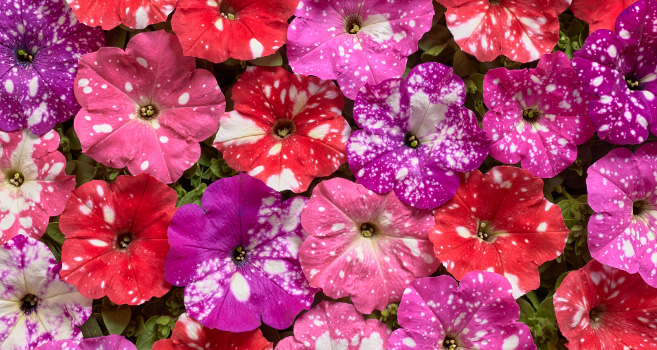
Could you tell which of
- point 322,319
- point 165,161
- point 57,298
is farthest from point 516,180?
point 57,298

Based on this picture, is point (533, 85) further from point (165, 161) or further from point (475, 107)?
point (165, 161)

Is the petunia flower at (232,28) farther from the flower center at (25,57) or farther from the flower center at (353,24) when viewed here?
the flower center at (25,57)

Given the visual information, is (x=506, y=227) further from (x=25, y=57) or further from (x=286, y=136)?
(x=25, y=57)

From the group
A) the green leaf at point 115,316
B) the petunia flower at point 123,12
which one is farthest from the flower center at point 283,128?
the green leaf at point 115,316

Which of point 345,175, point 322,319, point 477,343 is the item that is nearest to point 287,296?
point 322,319

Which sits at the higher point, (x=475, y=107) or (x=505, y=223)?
(x=475, y=107)

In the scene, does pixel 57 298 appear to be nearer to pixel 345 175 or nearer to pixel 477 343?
pixel 345 175

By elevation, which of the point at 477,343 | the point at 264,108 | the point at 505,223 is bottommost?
the point at 477,343

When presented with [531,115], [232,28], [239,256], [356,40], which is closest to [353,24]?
[356,40]
